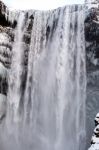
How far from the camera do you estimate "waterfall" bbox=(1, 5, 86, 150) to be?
29766mm

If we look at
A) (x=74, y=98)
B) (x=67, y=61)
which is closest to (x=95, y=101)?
(x=74, y=98)

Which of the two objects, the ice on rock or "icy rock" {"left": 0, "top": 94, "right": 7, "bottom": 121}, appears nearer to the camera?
"icy rock" {"left": 0, "top": 94, "right": 7, "bottom": 121}

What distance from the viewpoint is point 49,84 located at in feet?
102

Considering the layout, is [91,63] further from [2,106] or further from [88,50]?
[2,106]

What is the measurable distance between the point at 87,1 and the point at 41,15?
3.85 metres

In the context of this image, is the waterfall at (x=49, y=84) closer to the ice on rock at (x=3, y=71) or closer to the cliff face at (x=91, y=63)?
the cliff face at (x=91, y=63)

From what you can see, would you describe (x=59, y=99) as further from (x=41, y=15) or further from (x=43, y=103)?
(x=41, y=15)

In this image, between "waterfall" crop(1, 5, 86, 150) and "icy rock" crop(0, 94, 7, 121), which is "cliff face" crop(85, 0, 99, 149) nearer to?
"waterfall" crop(1, 5, 86, 150)

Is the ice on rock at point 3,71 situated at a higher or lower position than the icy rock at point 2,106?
higher

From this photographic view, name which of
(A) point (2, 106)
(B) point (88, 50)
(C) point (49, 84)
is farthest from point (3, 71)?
(B) point (88, 50)

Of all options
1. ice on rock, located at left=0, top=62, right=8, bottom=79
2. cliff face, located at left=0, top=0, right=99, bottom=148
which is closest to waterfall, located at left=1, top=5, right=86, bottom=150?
cliff face, located at left=0, top=0, right=99, bottom=148

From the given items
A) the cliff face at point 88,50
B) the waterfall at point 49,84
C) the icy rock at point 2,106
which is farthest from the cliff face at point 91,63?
the icy rock at point 2,106

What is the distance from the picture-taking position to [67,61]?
101 ft

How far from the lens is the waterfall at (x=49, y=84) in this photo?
97.7ft
